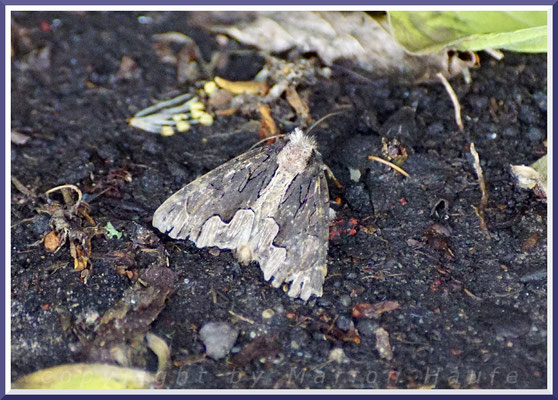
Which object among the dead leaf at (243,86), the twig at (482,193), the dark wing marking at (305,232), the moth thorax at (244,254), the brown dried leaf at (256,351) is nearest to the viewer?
the brown dried leaf at (256,351)

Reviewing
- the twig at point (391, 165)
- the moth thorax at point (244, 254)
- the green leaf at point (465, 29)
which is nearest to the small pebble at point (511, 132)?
the green leaf at point (465, 29)

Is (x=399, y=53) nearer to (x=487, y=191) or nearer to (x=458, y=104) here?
(x=458, y=104)

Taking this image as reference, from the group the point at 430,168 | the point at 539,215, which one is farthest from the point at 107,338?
the point at 539,215

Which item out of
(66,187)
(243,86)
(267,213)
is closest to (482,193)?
(267,213)

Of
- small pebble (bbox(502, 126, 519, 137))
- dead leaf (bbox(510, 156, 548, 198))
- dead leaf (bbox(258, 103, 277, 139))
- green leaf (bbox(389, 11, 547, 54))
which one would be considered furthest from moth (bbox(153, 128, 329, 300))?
small pebble (bbox(502, 126, 519, 137))

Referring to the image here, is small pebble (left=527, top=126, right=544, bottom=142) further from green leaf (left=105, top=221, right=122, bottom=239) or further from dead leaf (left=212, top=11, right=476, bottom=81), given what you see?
green leaf (left=105, top=221, right=122, bottom=239)

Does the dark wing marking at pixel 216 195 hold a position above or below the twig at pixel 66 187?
above

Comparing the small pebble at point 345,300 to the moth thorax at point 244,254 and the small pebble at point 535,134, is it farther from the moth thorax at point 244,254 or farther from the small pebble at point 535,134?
the small pebble at point 535,134
